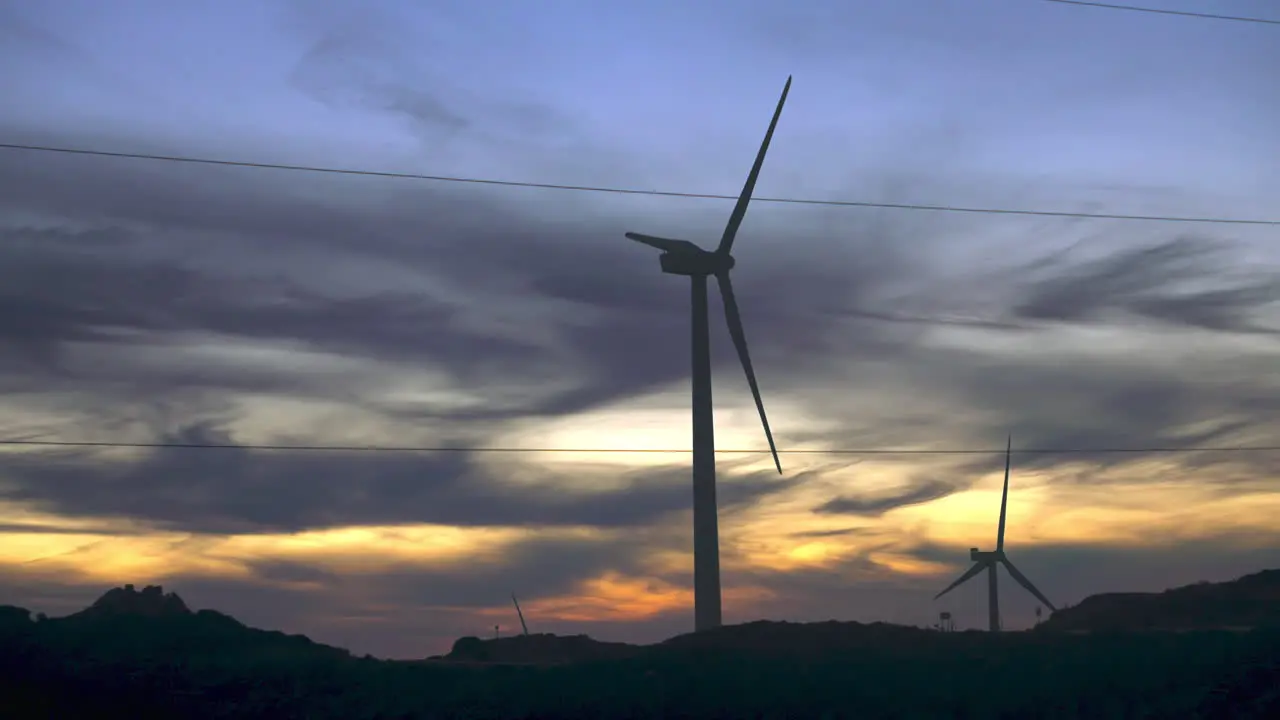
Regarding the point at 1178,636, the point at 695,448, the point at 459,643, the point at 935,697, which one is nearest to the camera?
the point at 935,697

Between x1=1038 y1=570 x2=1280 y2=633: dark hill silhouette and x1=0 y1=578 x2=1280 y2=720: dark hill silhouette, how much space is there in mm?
15433

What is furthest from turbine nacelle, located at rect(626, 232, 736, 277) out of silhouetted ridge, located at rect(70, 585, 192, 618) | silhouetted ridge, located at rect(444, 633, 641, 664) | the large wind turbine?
silhouetted ridge, located at rect(70, 585, 192, 618)

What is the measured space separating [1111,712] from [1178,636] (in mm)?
11261

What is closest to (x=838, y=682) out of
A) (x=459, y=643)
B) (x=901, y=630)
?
(x=901, y=630)

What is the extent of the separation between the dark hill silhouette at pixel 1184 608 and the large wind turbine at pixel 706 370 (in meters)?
20.2

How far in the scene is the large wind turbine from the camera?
80.9m

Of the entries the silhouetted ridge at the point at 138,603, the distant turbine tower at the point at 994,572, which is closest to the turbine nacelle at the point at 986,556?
the distant turbine tower at the point at 994,572

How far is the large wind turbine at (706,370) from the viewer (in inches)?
3184

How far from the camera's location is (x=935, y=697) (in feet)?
190

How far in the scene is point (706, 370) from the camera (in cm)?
8281

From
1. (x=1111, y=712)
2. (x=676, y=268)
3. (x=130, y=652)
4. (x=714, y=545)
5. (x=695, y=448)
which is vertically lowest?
(x=1111, y=712)

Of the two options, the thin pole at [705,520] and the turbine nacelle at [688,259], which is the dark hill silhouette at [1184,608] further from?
the turbine nacelle at [688,259]

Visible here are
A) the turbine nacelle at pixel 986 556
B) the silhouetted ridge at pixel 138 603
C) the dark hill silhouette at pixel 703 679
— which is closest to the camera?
the dark hill silhouette at pixel 703 679

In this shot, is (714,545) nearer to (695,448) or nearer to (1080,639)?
(695,448)
